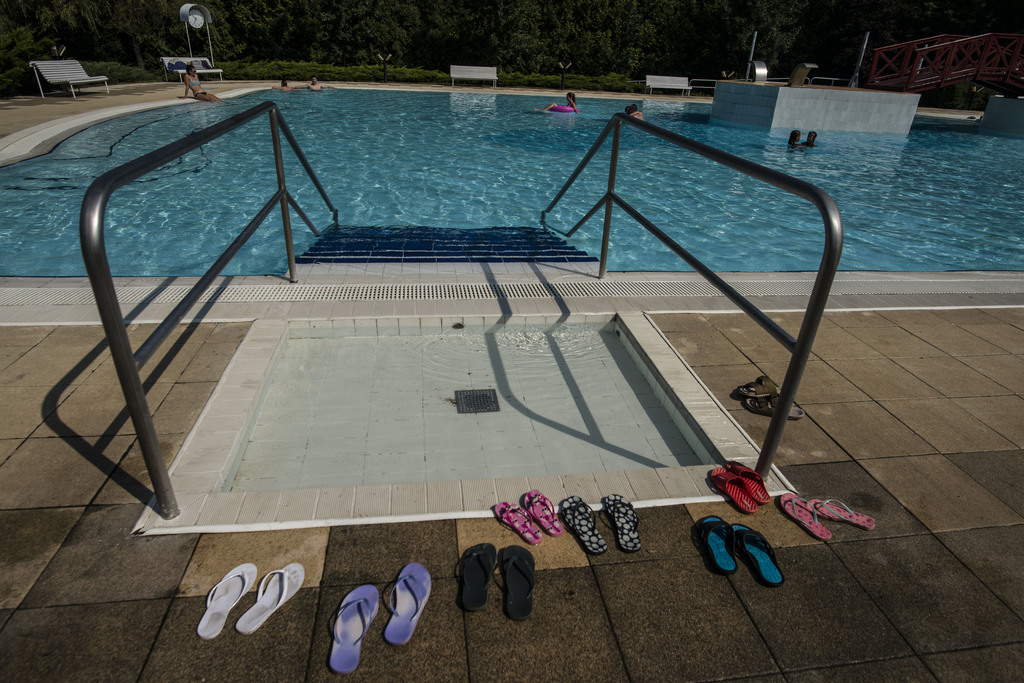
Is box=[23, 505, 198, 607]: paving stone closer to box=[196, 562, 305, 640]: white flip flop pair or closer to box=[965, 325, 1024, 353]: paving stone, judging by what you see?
box=[196, 562, 305, 640]: white flip flop pair

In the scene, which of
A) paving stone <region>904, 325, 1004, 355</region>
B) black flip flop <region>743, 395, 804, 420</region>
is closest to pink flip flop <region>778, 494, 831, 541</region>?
black flip flop <region>743, 395, 804, 420</region>

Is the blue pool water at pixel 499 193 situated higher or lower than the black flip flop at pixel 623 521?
lower

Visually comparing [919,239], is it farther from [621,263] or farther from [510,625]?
[510,625]

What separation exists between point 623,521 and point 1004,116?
25454mm

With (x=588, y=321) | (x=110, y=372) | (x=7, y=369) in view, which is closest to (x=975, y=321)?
(x=588, y=321)

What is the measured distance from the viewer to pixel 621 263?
7.68 m

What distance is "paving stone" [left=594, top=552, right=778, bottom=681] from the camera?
71.5 inches

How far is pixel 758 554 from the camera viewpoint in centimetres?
220

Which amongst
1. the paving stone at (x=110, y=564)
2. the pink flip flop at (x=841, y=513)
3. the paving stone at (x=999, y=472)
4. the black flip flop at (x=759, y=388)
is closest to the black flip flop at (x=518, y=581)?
the paving stone at (x=110, y=564)

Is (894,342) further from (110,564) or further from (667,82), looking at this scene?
(667,82)

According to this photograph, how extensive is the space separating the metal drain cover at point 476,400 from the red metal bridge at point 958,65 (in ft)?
74.5

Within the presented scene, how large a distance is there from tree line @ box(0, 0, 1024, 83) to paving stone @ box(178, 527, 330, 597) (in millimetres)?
28191

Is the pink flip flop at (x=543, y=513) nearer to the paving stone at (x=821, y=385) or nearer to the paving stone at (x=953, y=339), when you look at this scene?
the paving stone at (x=821, y=385)

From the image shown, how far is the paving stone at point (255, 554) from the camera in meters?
2.01
